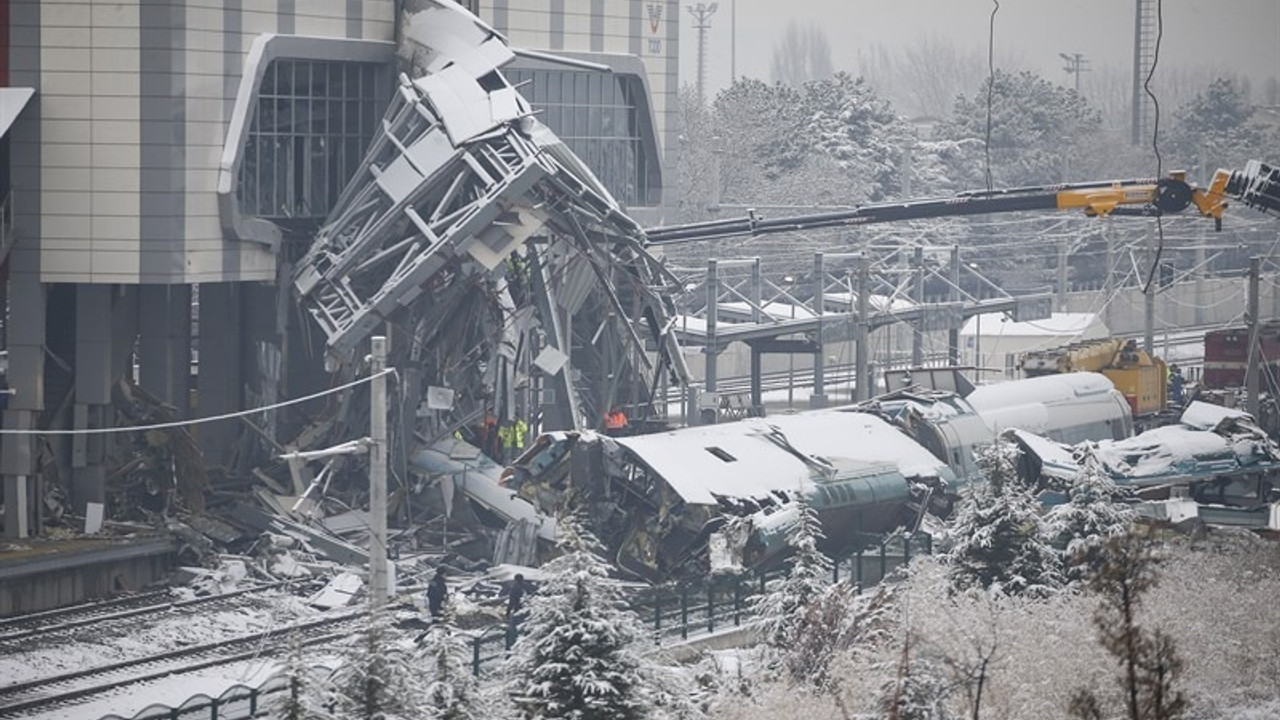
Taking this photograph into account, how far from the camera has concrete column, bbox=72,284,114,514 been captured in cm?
4059

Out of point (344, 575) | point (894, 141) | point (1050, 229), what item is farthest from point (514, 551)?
point (894, 141)

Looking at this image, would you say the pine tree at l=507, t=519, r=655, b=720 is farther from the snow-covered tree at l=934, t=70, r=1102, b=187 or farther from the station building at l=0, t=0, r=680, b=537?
the snow-covered tree at l=934, t=70, r=1102, b=187

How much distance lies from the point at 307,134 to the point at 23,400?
9.23 meters

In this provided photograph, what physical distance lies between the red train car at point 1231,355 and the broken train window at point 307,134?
29.8m

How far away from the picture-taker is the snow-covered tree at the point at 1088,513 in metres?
32.2

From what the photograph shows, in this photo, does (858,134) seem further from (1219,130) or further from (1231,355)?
(1231,355)

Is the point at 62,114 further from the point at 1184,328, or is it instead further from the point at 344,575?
the point at 1184,328

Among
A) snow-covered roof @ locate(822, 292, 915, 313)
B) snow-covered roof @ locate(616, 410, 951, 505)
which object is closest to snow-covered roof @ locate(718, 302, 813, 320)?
snow-covered roof @ locate(822, 292, 915, 313)

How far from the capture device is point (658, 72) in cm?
5562

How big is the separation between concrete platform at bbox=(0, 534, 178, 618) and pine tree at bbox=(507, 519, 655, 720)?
53.4ft

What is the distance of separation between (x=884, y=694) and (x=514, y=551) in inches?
690

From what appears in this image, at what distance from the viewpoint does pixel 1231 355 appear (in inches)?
2571

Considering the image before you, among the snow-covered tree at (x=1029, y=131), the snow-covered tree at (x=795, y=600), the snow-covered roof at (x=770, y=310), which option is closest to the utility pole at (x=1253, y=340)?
the snow-covered roof at (x=770, y=310)

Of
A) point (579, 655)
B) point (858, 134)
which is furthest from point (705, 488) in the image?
point (858, 134)
